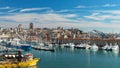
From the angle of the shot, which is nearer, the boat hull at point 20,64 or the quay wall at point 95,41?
Result: the boat hull at point 20,64

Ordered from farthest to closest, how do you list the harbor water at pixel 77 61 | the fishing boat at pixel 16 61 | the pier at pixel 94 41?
the pier at pixel 94 41 → the harbor water at pixel 77 61 → the fishing boat at pixel 16 61

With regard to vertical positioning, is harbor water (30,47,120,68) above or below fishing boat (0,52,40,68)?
below

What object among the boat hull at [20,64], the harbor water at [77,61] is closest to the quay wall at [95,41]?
the harbor water at [77,61]

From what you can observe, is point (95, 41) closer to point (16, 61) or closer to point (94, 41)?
point (94, 41)

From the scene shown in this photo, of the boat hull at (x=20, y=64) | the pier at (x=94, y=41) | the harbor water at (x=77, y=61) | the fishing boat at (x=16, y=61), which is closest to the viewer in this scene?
the boat hull at (x=20, y=64)

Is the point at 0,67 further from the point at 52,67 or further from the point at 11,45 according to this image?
the point at 11,45

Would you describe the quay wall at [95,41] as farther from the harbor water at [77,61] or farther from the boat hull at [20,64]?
the boat hull at [20,64]

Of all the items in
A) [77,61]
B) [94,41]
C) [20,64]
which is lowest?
[77,61]

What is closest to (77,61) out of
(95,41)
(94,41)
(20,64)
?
(20,64)

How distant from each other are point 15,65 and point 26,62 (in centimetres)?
105

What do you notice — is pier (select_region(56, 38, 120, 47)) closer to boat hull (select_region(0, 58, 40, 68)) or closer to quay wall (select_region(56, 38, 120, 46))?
quay wall (select_region(56, 38, 120, 46))

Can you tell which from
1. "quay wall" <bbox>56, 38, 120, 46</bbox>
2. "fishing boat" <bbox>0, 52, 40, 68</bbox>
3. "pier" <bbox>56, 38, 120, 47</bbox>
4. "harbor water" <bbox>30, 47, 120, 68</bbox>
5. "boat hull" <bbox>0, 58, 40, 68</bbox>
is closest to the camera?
"boat hull" <bbox>0, 58, 40, 68</bbox>

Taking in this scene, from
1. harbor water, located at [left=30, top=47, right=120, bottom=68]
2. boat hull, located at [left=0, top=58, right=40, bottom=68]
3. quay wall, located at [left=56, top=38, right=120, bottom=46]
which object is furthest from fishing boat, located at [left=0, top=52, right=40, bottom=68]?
quay wall, located at [left=56, top=38, right=120, bottom=46]

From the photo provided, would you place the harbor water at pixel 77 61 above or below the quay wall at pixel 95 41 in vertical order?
below
